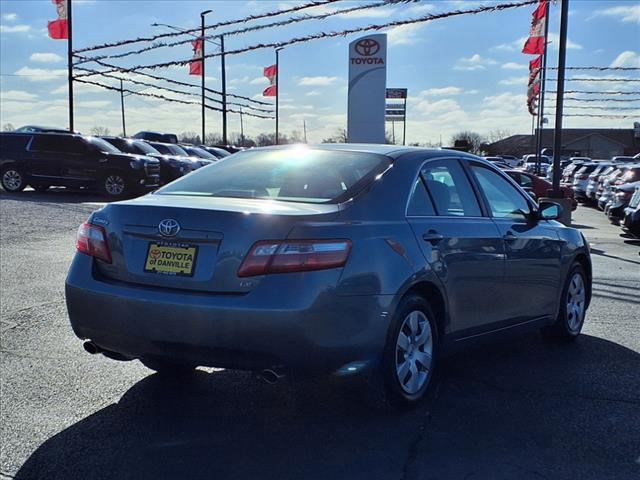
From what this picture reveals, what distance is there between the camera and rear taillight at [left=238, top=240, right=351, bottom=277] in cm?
371

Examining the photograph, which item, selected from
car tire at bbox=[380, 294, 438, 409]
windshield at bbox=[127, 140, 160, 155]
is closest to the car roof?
car tire at bbox=[380, 294, 438, 409]

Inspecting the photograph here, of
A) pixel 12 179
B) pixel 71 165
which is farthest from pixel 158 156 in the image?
pixel 12 179

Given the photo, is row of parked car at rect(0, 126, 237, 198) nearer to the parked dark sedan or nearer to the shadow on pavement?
the parked dark sedan

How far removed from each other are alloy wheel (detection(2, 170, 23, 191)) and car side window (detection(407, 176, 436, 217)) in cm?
1947

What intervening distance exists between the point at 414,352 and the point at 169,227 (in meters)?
1.65

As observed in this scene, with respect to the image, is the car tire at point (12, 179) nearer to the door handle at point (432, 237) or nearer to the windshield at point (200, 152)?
the windshield at point (200, 152)

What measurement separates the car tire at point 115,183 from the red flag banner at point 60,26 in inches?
350

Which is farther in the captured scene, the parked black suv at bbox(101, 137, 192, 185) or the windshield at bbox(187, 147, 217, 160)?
the windshield at bbox(187, 147, 217, 160)

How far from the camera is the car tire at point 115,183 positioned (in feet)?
69.5

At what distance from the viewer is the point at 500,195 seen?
564cm

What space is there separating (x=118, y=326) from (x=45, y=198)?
58.1ft

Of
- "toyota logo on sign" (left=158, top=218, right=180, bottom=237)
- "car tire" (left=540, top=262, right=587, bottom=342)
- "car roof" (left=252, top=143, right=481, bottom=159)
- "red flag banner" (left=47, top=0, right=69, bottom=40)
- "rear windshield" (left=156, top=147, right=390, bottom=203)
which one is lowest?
"car tire" (left=540, top=262, right=587, bottom=342)

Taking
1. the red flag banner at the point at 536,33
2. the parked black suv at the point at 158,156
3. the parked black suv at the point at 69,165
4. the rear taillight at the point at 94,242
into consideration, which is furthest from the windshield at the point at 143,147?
the rear taillight at the point at 94,242

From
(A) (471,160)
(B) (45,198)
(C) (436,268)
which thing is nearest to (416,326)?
(C) (436,268)
